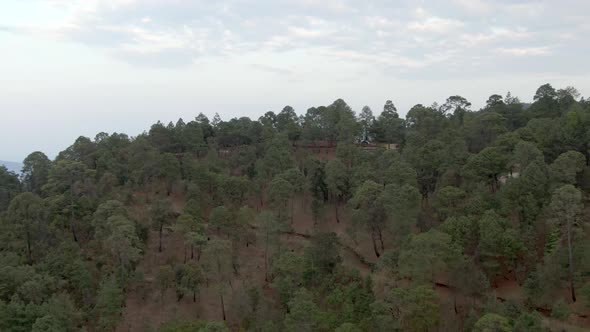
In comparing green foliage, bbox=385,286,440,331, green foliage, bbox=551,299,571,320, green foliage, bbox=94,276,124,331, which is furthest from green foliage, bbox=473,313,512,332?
green foliage, bbox=94,276,124,331

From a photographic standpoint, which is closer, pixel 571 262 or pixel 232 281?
pixel 571 262

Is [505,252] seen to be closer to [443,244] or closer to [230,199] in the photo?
[443,244]

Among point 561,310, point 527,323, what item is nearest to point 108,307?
point 527,323

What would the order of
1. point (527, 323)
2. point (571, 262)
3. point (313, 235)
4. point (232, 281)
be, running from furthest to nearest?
1. point (313, 235)
2. point (232, 281)
3. point (571, 262)
4. point (527, 323)

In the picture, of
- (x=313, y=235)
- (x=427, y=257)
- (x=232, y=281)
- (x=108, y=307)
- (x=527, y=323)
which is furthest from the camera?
(x=313, y=235)

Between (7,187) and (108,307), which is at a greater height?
(7,187)

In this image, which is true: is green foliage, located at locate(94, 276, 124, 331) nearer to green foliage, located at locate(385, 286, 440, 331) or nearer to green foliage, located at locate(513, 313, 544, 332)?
green foliage, located at locate(385, 286, 440, 331)

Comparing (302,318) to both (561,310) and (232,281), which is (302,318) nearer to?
(232,281)

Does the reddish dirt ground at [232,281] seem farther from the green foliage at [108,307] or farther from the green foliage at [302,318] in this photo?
the green foliage at [302,318]

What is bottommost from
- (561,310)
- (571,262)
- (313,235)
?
(561,310)
